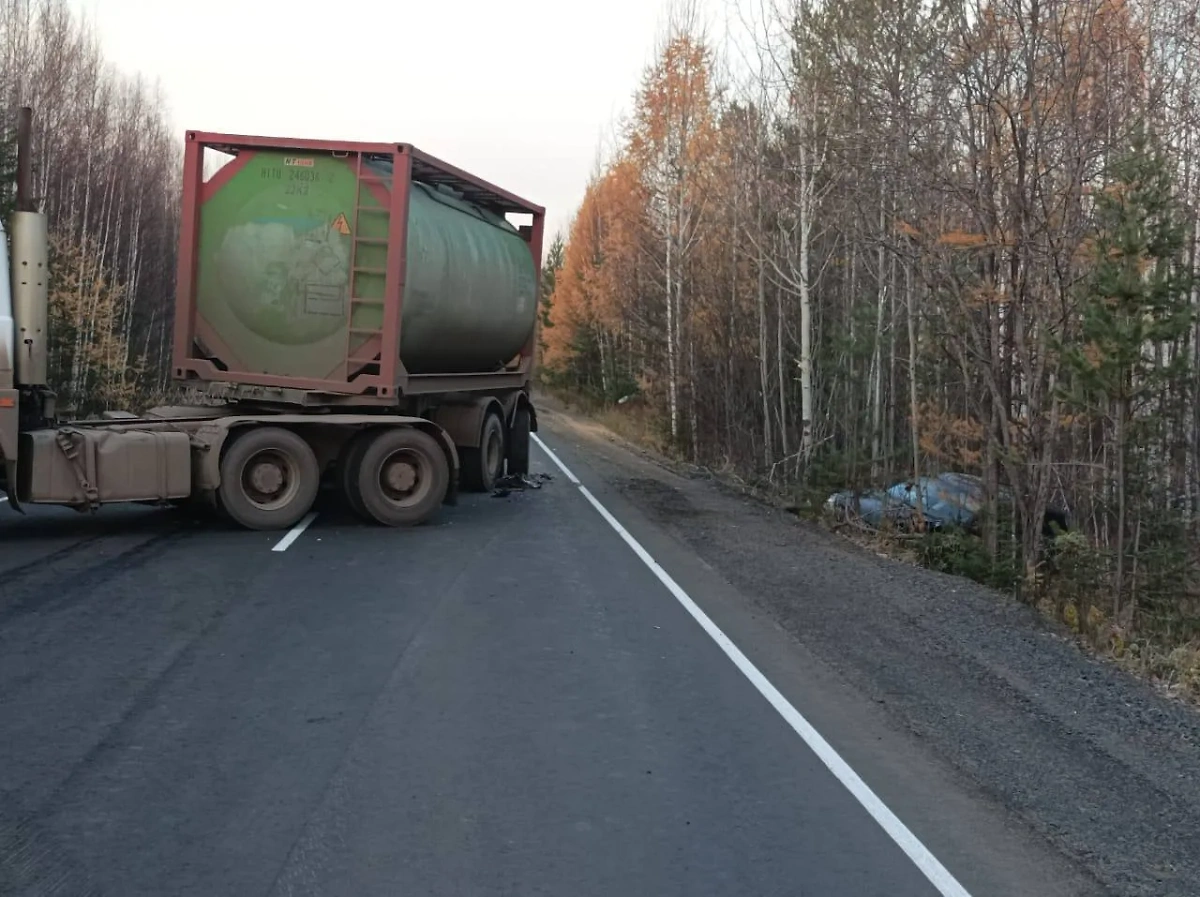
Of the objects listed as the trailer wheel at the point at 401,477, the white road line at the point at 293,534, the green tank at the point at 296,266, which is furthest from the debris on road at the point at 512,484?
the green tank at the point at 296,266

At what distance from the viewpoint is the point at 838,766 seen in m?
5.89

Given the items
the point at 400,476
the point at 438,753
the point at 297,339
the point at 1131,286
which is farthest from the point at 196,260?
the point at 1131,286

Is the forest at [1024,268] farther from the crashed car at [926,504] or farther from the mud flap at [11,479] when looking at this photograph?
the mud flap at [11,479]

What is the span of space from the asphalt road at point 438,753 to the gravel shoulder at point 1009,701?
26 cm

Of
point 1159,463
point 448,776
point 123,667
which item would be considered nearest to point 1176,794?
point 448,776

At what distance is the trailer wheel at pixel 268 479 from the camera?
1315 cm

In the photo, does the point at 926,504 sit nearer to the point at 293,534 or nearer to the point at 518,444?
the point at 518,444

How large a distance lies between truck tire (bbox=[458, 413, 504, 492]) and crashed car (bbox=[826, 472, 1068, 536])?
209 inches

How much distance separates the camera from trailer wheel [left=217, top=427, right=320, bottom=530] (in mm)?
13148

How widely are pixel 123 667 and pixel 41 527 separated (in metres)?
6.43

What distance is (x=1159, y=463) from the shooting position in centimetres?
1748

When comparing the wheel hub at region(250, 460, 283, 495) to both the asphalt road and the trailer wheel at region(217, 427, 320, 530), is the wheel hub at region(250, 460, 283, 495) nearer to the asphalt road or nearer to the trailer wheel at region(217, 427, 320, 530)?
the trailer wheel at region(217, 427, 320, 530)

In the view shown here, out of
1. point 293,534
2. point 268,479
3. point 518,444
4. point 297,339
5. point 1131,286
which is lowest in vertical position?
point 293,534

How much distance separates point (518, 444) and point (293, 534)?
6.79 meters
